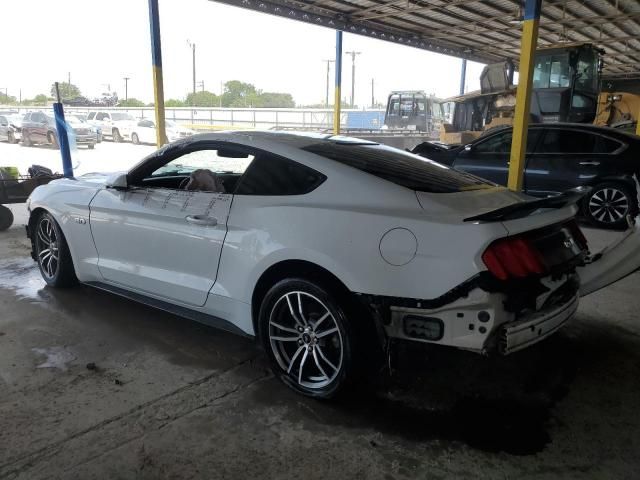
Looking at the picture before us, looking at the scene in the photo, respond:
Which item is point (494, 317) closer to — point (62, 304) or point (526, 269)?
point (526, 269)

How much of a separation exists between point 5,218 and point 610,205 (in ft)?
27.3

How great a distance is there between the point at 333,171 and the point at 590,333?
2.31 m

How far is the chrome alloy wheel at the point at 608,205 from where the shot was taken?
6898mm

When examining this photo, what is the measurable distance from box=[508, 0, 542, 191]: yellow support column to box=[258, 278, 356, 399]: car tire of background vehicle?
558 centimetres

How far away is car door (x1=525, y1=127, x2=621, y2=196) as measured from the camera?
695 cm

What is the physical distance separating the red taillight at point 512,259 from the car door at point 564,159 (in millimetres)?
5345

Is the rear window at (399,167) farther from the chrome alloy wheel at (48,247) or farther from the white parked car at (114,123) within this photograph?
the white parked car at (114,123)

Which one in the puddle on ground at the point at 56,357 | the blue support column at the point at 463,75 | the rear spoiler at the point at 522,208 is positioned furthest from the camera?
the blue support column at the point at 463,75

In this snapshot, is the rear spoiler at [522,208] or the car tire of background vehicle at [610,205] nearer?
the rear spoiler at [522,208]

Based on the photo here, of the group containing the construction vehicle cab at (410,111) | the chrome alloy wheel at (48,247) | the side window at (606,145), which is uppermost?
the construction vehicle cab at (410,111)

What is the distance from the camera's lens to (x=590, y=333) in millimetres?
3613

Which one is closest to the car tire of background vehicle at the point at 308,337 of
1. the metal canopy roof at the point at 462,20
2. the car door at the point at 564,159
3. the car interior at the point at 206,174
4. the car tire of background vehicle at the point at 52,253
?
the car interior at the point at 206,174

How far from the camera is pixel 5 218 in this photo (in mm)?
6961

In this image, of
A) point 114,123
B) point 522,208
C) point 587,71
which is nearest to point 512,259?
point 522,208
